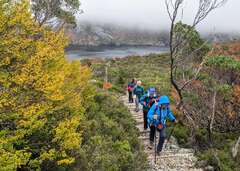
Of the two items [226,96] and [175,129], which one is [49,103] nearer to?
[175,129]

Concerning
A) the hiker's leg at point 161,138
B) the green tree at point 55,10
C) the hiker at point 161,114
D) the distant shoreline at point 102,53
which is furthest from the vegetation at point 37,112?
the distant shoreline at point 102,53

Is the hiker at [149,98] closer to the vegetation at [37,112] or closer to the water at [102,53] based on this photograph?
the vegetation at [37,112]

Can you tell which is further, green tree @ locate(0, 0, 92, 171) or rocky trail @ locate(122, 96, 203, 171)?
rocky trail @ locate(122, 96, 203, 171)

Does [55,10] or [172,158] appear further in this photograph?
[55,10]

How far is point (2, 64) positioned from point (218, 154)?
8141 mm

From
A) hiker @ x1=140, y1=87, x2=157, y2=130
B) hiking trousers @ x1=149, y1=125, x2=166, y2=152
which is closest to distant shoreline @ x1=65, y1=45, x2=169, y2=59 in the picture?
hiker @ x1=140, y1=87, x2=157, y2=130

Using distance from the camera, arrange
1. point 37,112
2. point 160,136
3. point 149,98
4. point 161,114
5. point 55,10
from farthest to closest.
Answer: point 55,10
point 149,98
point 160,136
point 161,114
point 37,112

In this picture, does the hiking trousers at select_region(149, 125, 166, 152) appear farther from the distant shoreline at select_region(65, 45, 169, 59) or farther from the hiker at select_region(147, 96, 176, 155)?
the distant shoreline at select_region(65, 45, 169, 59)

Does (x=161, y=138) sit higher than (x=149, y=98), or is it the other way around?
(x=149, y=98)

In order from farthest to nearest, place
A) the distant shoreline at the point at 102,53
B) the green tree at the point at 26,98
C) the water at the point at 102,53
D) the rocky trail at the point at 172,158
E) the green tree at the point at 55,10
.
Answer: the distant shoreline at the point at 102,53 < the water at the point at 102,53 < the green tree at the point at 55,10 < the rocky trail at the point at 172,158 < the green tree at the point at 26,98

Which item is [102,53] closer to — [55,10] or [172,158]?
[55,10]

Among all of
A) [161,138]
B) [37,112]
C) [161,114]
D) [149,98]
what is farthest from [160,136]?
[37,112]

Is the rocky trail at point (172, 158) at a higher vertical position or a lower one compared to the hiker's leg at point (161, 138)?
lower

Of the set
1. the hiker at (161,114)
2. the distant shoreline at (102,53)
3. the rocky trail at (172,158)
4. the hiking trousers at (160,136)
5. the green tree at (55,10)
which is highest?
the green tree at (55,10)
